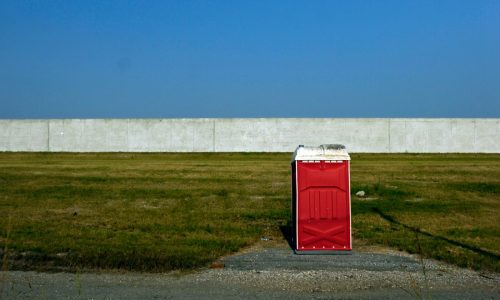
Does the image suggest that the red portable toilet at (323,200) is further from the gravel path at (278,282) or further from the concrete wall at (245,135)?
the concrete wall at (245,135)

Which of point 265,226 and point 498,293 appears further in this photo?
point 265,226

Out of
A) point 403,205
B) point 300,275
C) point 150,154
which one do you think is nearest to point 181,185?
point 403,205

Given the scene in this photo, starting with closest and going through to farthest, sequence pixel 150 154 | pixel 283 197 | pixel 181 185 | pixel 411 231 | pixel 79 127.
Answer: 1. pixel 411 231
2. pixel 283 197
3. pixel 181 185
4. pixel 150 154
5. pixel 79 127

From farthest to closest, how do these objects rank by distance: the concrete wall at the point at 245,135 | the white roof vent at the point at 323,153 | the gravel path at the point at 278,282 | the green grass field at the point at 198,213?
1. the concrete wall at the point at 245,135
2. the white roof vent at the point at 323,153
3. the green grass field at the point at 198,213
4. the gravel path at the point at 278,282

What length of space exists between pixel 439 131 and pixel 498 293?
34826 millimetres

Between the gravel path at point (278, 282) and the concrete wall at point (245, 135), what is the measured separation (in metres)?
32.0

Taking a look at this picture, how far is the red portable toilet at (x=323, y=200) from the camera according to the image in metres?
10.4

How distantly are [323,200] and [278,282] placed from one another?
2.59 metres

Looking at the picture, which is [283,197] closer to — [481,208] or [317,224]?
[481,208]

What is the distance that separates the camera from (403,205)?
666 inches

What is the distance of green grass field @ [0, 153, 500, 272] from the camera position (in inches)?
399

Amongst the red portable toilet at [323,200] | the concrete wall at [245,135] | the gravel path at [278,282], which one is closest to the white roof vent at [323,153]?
the red portable toilet at [323,200]

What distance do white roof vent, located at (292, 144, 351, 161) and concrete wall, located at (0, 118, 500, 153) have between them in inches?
1206

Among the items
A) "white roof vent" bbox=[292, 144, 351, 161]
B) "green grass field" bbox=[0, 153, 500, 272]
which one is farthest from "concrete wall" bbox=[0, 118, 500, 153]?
"white roof vent" bbox=[292, 144, 351, 161]
